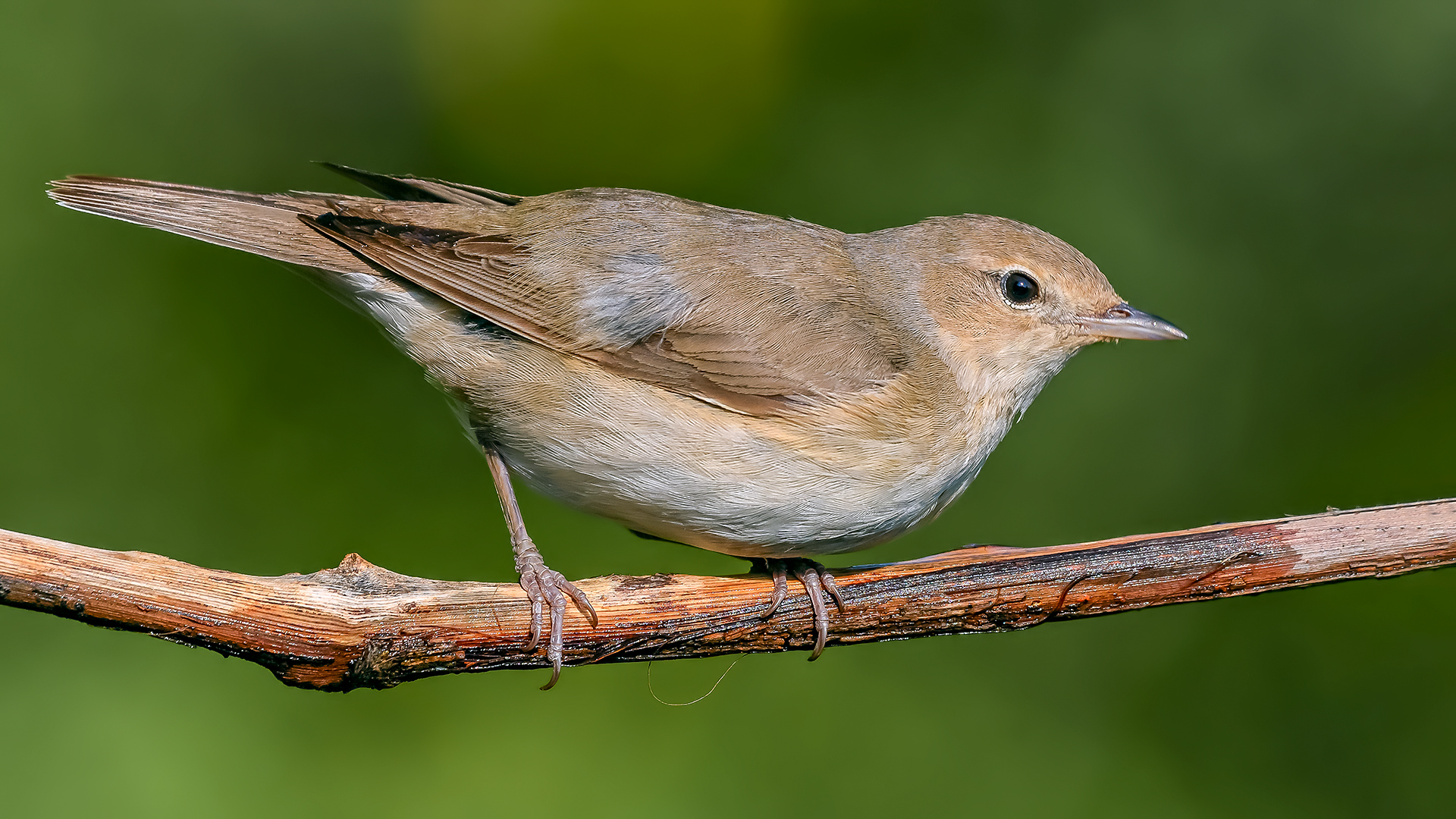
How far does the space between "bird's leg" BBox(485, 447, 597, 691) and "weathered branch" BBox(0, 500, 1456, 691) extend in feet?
0.11

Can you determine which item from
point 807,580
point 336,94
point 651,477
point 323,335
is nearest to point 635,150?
point 336,94

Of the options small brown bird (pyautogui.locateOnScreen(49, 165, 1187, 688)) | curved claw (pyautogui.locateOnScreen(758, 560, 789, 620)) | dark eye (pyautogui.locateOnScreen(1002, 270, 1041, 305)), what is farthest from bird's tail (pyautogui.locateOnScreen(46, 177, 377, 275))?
dark eye (pyautogui.locateOnScreen(1002, 270, 1041, 305))

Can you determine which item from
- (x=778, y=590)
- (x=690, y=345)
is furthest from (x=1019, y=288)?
(x=778, y=590)

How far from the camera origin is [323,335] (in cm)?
436

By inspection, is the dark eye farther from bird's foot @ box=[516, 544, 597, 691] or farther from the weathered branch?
bird's foot @ box=[516, 544, 597, 691]

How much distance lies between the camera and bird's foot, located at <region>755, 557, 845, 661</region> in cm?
327

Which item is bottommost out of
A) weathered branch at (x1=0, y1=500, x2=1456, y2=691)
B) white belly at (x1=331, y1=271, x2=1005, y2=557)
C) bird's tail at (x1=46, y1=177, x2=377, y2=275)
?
weathered branch at (x1=0, y1=500, x2=1456, y2=691)

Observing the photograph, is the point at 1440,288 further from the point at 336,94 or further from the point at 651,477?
the point at 336,94

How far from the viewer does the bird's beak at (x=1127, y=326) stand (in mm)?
3752

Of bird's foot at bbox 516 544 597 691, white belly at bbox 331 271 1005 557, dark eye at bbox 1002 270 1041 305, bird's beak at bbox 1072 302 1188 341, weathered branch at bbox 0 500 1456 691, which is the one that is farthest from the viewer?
dark eye at bbox 1002 270 1041 305

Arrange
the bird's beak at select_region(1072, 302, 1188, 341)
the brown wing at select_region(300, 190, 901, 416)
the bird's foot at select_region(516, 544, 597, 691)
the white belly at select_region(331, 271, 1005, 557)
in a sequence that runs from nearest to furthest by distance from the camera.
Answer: the bird's foot at select_region(516, 544, 597, 691) < the white belly at select_region(331, 271, 1005, 557) < the brown wing at select_region(300, 190, 901, 416) < the bird's beak at select_region(1072, 302, 1188, 341)

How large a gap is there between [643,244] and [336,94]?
1.87 m

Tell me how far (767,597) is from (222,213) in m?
2.21

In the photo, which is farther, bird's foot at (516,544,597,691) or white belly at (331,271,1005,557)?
white belly at (331,271,1005,557)
